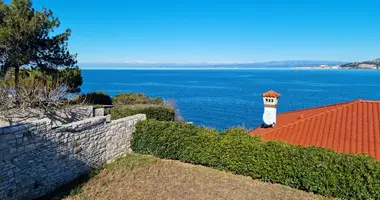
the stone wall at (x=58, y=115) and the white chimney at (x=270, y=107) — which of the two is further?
the white chimney at (x=270, y=107)

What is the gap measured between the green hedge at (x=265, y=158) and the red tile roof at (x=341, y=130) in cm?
157

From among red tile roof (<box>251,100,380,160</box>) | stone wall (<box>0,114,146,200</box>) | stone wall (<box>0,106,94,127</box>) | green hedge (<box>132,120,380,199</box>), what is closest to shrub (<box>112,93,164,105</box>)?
stone wall (<box>0,106,94,127</box>)

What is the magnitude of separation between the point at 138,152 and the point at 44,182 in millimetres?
4153

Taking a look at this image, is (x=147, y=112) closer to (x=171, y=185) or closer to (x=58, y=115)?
(x=58, y=115)

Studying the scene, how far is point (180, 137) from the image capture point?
33.9 ft

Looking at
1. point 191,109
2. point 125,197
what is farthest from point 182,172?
point 191,109

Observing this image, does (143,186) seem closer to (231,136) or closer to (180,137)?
(180,137)

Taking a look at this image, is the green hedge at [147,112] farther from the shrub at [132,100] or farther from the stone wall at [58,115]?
the shrub at [132,100]

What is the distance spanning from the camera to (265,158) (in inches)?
347

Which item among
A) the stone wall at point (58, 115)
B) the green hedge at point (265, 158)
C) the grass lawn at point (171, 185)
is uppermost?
the stone wall at point (58, 115)

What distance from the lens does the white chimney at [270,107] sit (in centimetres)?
1248

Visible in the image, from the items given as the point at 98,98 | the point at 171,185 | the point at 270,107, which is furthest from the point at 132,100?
the point at 171,185

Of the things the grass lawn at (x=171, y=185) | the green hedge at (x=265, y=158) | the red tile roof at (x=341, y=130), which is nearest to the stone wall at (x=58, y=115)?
the green hedge at (x=265, y=158)

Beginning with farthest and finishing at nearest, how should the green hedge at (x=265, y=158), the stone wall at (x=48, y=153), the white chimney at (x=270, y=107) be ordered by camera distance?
the white chimney at (x=270, y=107) → the green hedge at (x=265, y=158) → the stone wall at (x=48, y=153)
